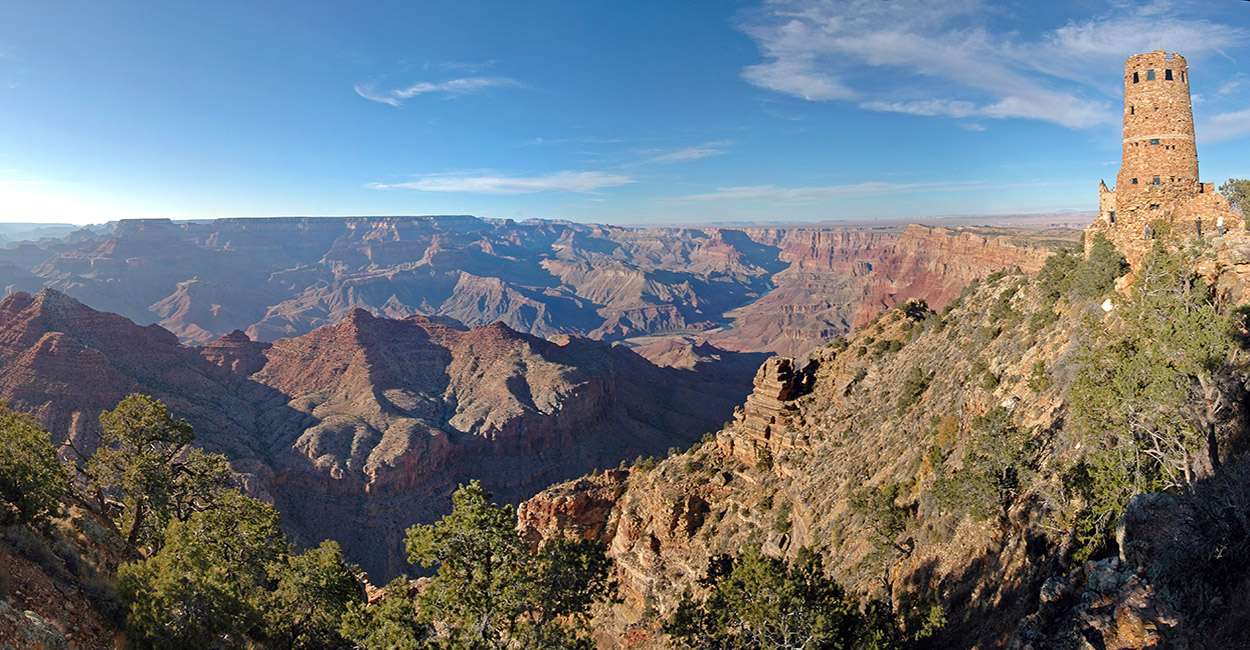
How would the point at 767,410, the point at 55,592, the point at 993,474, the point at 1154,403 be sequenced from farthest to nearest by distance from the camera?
the point at 767,410 → the point at 993,474 → the point at 1154,403 → the point at 55,592

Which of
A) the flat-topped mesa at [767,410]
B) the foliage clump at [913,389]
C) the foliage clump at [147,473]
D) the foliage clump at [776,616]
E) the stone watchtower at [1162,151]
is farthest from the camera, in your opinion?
the flat-topped mesa at [767,410]

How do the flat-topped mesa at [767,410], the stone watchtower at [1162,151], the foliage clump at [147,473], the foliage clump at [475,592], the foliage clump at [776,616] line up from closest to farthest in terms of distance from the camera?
the foliage clump at [475,592]
the foliage clump at [776,616]
the stone watchtower at [1162,151]
the foliage clump at [147,473]
the flat-topped mesa at [767,410]

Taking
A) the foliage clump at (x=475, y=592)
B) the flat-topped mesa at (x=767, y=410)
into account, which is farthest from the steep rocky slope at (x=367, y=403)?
the foliage clump at (x=475, y=592)

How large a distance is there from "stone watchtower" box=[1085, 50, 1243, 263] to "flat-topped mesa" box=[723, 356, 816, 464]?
19.6 m

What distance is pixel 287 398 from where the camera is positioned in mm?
101062

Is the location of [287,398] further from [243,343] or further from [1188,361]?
[1188,361]

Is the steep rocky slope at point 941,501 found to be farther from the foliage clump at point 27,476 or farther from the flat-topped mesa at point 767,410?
the foliage clump at point 27,476

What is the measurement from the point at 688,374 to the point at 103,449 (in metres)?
132

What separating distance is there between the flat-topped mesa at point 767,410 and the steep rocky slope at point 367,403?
5455 centimetres

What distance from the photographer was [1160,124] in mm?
20875

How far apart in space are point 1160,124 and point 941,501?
15563mm

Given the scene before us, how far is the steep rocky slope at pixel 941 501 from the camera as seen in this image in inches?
428

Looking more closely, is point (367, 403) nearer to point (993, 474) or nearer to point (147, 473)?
point (147, 473)

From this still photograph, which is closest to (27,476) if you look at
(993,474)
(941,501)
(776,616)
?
(776,616)
